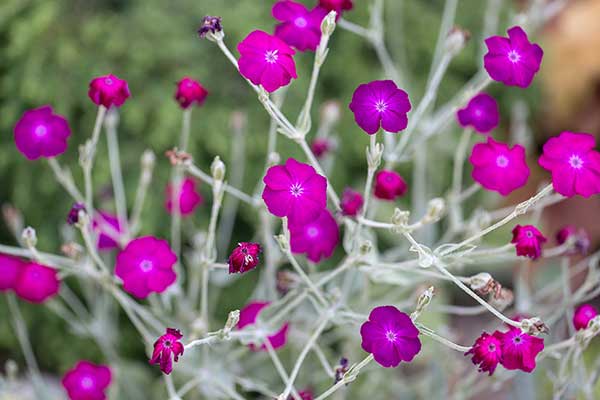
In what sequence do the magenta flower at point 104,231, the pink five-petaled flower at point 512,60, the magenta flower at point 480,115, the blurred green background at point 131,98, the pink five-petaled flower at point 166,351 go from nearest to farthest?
the pink five-petaled flower at point 166,351 < the pink five-petaled flower at point 512,60 < the magenta flower at point 480,115 < the magenta flower at point 104,231 < the blurred green background at point 131,98

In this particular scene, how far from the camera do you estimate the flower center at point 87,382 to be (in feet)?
2.61

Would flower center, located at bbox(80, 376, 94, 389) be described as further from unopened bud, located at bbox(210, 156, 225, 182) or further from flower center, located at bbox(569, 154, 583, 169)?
flower center, located at bbox(569, 154, 583, 169)

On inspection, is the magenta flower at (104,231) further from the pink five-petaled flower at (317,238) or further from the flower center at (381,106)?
the flower center at (381,106)

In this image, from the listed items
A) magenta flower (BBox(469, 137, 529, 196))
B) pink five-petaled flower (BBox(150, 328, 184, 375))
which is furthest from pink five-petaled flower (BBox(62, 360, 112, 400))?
magenta flower (BBox(469, 137, 529, 196))

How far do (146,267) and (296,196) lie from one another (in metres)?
0.19

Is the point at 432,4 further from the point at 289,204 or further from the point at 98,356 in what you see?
the point at 289,204

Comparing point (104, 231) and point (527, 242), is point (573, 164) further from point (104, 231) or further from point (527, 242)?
point (104, 231)

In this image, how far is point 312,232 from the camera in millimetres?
785

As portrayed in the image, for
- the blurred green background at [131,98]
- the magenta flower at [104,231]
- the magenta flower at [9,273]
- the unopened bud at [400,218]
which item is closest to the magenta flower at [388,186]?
the unopened bud at [400,218]

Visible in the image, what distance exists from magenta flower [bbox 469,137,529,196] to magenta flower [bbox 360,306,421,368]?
0.17 m

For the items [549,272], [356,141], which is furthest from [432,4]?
[549,272]

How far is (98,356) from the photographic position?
1.34m

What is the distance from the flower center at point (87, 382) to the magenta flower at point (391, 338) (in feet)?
1.02

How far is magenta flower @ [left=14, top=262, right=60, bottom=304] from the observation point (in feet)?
2.91
